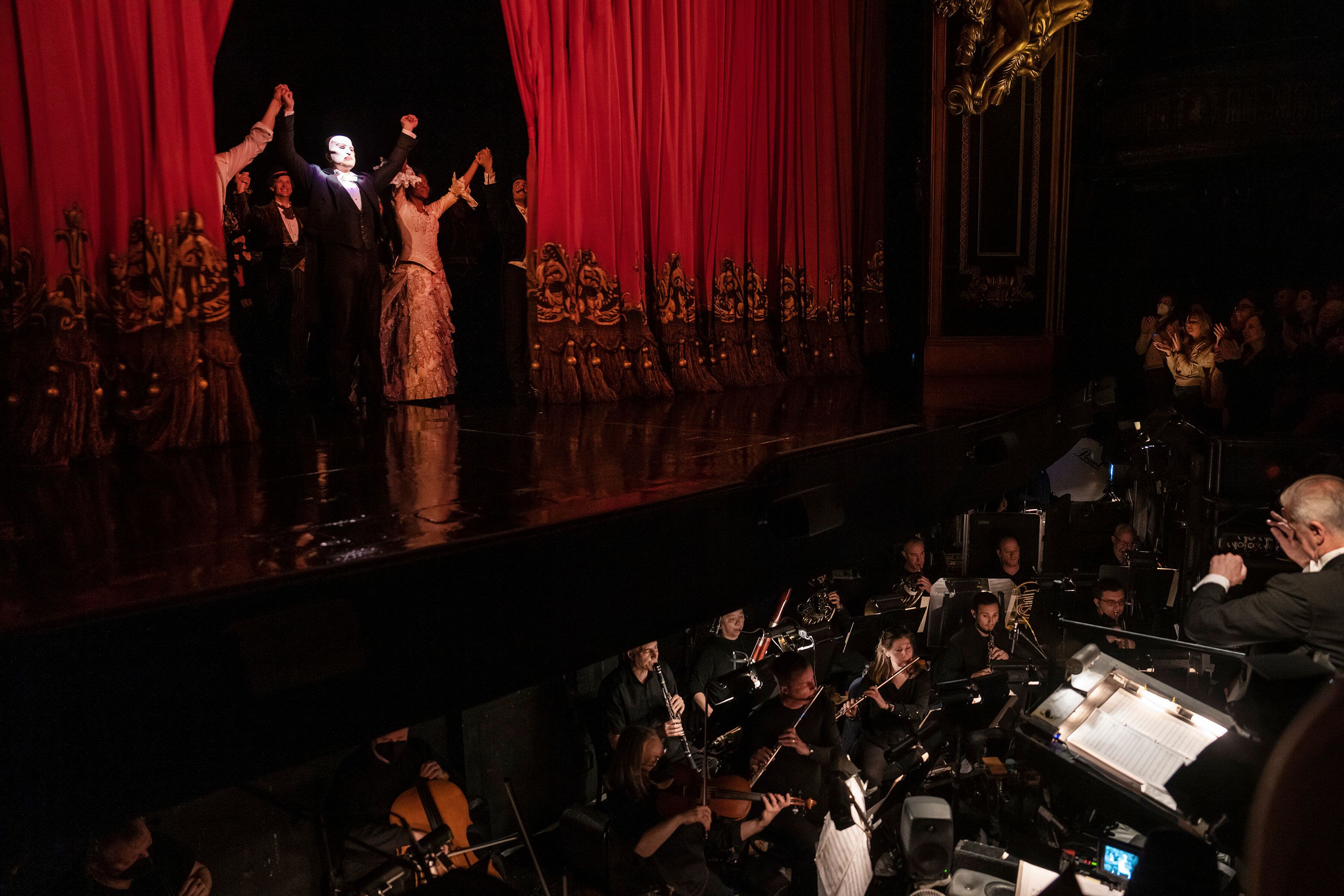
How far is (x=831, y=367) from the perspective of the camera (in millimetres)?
5680

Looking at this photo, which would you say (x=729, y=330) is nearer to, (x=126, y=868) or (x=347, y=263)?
(x=347, y=263)

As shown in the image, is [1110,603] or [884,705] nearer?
[884,705]

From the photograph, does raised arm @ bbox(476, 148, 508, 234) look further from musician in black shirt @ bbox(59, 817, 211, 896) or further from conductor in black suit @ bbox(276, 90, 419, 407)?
musician in black shirt @ bbox(59, 817, 211, 896)

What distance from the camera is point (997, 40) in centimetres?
588

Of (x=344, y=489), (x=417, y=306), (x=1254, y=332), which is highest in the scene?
(x=417, y=306)

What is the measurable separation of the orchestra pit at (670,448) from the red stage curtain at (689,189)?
0.03 metres

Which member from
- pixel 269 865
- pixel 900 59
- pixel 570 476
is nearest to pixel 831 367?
pixel 900 59

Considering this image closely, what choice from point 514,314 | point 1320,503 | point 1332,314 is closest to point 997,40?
point 1332,314

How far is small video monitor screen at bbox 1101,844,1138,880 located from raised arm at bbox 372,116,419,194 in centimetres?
438

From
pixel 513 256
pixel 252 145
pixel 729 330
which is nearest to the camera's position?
pixel 252 145

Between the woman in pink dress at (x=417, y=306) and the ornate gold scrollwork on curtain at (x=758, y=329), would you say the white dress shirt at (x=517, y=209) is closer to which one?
the woman in pink dress at (x=417, y=306)

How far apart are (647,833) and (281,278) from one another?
313 centimetres

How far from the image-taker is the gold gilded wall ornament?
5836 mm

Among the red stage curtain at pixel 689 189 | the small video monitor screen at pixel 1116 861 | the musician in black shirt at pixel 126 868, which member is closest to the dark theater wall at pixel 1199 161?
the red stage curtain at pixel 689 189
